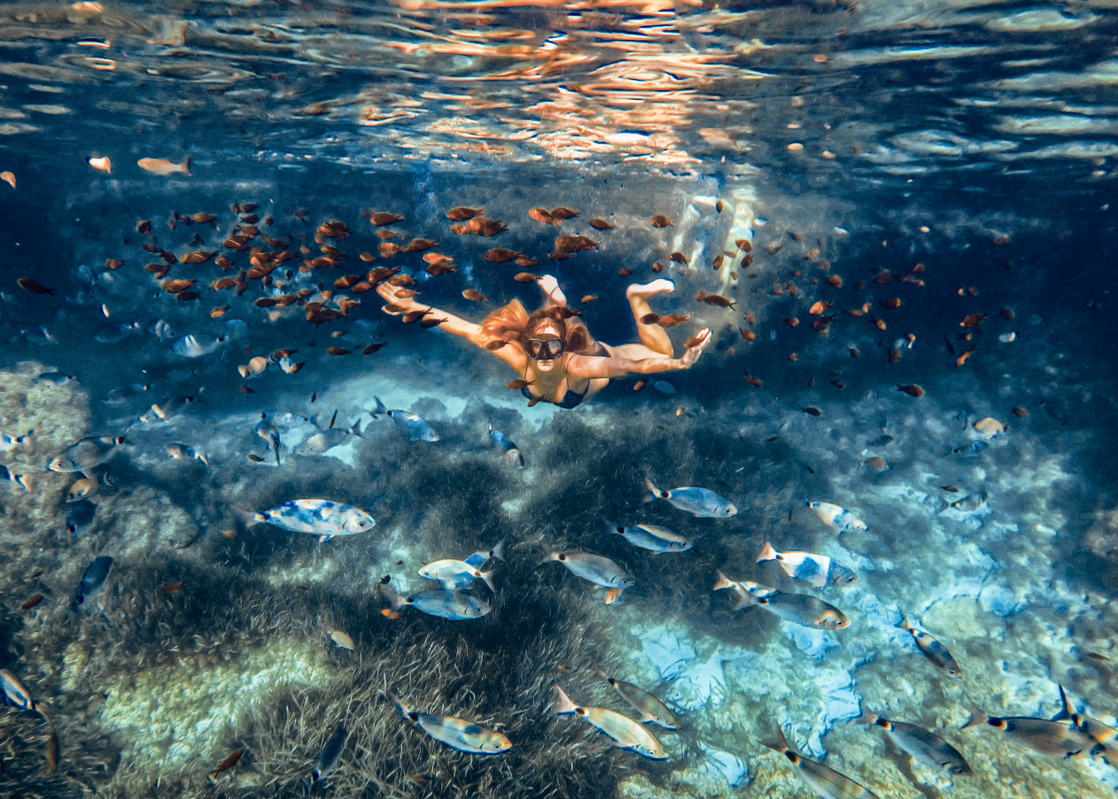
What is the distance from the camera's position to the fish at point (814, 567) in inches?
224

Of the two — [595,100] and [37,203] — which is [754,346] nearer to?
[595,100]

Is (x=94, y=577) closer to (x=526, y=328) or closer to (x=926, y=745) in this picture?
(x=526, y=328)

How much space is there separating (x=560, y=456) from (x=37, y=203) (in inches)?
779

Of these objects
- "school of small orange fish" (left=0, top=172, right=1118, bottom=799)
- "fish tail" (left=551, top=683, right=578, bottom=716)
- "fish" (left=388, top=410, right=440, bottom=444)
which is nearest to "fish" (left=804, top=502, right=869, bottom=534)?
"school of small orange fish" (left=0, top=172, right=1118, bottom=799)

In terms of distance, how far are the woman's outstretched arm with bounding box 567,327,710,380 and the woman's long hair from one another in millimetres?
394

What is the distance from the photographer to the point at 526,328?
7832 millimetres

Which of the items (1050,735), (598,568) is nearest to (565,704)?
(598,568)

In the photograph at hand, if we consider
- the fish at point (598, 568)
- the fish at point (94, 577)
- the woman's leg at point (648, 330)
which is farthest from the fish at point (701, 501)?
the fish at point (94, 577)

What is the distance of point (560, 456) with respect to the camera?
10.3 meters

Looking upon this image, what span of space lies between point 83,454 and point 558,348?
7110 millimetres

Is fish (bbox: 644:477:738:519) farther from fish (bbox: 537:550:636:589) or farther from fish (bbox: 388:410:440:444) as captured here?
fish (bbox: 388:410:440:444)

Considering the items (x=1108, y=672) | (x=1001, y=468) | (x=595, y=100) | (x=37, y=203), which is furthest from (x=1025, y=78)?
(x=37, y=203)

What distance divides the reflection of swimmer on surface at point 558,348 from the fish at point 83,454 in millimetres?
4619

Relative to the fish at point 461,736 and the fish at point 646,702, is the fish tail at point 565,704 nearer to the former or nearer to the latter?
the fish at point 646,702
